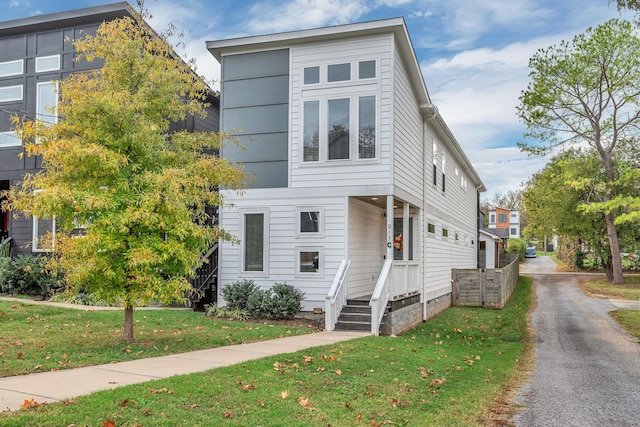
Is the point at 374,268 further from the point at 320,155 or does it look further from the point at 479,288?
the point at 479,288

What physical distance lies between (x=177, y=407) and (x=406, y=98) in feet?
36.7

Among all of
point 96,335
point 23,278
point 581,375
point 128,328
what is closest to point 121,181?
point 128,328

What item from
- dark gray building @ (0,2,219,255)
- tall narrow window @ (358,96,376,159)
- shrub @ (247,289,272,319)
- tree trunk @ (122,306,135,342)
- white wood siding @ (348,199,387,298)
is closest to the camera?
tree trunk @ (122,306,135,342)

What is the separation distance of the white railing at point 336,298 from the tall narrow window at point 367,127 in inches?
107

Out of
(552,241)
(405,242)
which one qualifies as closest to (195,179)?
(405,242)

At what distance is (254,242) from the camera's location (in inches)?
528

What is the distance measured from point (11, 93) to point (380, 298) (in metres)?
13.9

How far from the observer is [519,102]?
3061 centimetres

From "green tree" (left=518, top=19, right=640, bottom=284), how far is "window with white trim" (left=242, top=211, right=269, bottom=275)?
20.0m

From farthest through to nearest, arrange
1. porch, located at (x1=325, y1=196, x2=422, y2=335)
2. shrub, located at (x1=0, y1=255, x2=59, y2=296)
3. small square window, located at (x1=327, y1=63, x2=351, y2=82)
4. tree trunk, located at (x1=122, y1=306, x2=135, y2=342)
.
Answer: shrub, located at (x1=0, y1=255, x2=59, y2=296)
small square window, located at (x1=327, y1=63, x2=351, y2=82)
porch, located at (x1=325, y1=196, x2=422, y2=335)
tree trunk, located at (x1=122, y1=306, x2=135, y2=342)

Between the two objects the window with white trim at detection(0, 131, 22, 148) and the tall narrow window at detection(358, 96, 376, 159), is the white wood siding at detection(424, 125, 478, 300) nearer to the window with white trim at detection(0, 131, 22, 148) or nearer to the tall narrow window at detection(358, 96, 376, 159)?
the tall narrow window at detection(358, 96, 376, 159)

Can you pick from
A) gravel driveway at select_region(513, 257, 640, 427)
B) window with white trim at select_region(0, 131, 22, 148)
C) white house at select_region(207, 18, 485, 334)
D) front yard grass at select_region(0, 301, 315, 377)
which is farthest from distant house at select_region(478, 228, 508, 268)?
window with white trim at select_region(0, 131, 22, 148)

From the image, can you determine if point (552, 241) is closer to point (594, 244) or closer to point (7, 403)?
point (594, 244)

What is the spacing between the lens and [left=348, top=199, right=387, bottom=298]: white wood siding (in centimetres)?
1351
